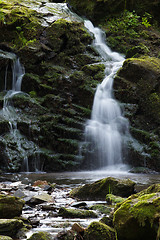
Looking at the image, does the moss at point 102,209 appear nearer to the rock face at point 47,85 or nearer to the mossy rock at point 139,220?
the mossy rock at point 139,220

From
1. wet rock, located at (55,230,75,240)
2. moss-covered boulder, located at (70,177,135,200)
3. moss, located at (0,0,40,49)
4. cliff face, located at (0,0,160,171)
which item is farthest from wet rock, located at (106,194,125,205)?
moss, located at (0,0,40,49)

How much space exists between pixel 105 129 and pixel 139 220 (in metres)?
9.65

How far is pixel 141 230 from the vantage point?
2389 mm

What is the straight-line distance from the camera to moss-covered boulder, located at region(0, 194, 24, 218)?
327 cm

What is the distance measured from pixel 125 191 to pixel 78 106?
8342 millimetres

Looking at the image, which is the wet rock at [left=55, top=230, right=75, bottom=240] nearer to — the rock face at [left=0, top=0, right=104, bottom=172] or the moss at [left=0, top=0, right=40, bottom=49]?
the rock face at [left=0, top=0, right=104, bottom=172]

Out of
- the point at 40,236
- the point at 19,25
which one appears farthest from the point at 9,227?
the point at 19,25

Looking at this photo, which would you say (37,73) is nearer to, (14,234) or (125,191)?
(125,191)

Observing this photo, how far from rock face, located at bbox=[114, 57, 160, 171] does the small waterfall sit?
1.61 feet

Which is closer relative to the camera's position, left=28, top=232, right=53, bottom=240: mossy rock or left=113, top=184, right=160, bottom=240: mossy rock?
left=113, top=184, right=160, bottom=240: mossy rock

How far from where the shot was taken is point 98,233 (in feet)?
8.39

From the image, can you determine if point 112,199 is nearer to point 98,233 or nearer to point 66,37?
point 98,233

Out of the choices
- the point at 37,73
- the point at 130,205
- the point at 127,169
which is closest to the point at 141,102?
the point at 127,169

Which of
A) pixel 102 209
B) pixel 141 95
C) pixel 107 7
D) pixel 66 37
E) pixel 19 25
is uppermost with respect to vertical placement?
pixel 107 7
